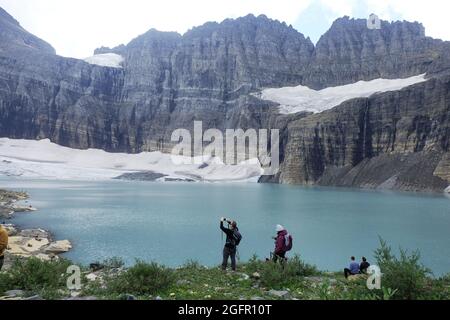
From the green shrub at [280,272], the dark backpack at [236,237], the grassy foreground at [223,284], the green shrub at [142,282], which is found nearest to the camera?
the grassy foreground at [223,284]

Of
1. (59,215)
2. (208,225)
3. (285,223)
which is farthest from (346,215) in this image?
(59,215)

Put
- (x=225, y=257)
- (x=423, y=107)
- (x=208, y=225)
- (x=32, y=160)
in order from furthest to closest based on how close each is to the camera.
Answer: (x=32, y=160), (x=423, y=107), (x=208, y=225), (x=225, y=257)

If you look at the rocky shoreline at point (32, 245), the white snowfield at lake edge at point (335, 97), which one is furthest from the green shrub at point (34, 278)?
the white snowfield at lake edge at point (335, 97)

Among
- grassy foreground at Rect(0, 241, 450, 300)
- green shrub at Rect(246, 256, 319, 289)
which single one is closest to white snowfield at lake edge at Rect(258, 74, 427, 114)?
green shrub at Rect(246, 256, 319, 289)

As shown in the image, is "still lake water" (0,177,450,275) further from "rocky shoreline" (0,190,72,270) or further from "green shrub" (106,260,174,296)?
"green shrub" (106,260,174,296)

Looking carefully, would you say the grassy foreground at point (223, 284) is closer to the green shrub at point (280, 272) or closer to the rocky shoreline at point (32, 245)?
the green shrub at point (280, 272)

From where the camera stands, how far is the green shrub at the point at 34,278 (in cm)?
1123

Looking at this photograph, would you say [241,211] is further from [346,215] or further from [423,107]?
[423,107]

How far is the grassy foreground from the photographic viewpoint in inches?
402

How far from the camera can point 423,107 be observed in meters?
129

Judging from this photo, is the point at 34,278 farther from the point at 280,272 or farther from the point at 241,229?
the point at 241,229

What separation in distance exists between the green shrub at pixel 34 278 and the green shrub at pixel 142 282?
1.57 meters

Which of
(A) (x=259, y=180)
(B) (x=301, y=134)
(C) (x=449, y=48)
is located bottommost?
(A) (x=259, y=180)
